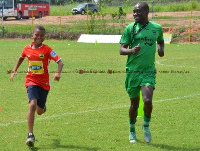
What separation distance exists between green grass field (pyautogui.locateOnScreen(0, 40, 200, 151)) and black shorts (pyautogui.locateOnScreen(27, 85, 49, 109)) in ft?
2.04

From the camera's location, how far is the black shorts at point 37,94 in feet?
23.2

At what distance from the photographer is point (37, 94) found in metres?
7.16

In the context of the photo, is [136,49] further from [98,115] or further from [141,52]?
[98,115]

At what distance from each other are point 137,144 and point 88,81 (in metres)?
7.24

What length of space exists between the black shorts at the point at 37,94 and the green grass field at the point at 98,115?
621 mm

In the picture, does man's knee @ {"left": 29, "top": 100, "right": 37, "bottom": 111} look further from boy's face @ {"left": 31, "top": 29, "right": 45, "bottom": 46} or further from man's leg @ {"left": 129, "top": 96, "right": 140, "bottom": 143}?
man's leg @ {"left": 129, "top": 96, "right": 140, "bottom": 143}

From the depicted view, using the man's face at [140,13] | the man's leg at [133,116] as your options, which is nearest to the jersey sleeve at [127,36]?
the man's face at [140,13]

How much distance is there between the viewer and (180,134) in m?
7.79

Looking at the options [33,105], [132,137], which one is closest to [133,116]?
[132,137]

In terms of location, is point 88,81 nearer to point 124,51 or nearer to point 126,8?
point 124,51

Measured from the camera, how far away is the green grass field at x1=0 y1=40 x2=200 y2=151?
7211 millimetres

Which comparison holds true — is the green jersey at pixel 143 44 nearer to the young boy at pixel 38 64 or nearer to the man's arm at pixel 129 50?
the man's arm at pixel 129 50

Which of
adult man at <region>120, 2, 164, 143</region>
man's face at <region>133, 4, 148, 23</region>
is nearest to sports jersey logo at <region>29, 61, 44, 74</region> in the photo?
adult man at <region>120, 2, 164, 143</region>

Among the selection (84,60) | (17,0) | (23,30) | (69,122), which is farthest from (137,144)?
(17,0)
